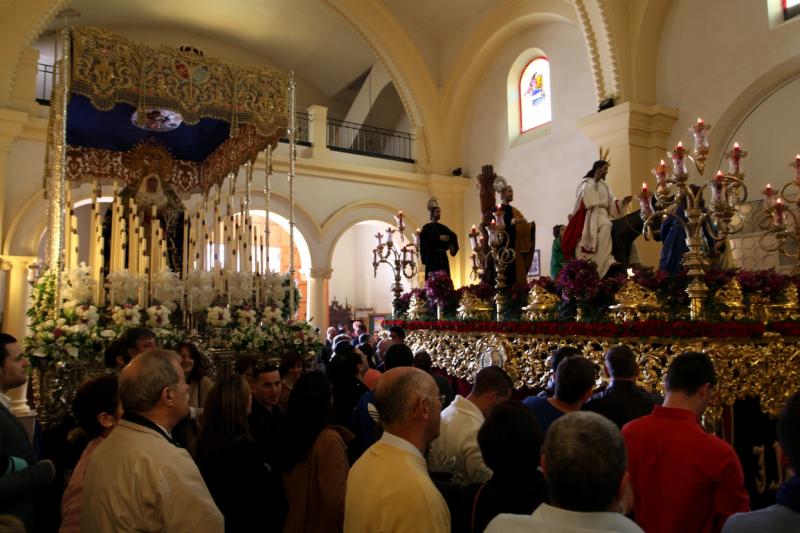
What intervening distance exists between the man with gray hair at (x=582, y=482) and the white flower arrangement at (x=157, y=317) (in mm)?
5031

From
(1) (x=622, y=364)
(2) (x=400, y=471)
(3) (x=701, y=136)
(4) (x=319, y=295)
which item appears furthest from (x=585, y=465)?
(4) (x=319, y=295)

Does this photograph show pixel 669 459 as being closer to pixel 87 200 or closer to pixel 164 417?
pixel 164 417

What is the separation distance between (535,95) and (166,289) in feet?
37.2

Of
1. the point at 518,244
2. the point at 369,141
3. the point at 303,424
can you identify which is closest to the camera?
the point at 303,424

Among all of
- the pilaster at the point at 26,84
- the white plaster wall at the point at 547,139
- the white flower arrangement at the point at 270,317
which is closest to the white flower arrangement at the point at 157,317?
the white flower arrangement at the point at 270,317

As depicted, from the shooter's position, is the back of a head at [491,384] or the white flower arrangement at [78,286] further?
the white flower arrangement at [78,286]

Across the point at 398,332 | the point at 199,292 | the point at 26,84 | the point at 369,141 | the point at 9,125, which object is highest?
the point at 369,141

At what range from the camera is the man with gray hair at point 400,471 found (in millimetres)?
2025

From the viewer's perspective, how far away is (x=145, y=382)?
2.43 meters

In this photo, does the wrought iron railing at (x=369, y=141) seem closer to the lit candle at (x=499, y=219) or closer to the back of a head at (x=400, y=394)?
the lit candle at (x=499, y=219)

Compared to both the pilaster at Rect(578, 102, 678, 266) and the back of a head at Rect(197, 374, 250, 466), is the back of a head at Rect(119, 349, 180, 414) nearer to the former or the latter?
the back of a head at Rect(197, 374, 250, 466)

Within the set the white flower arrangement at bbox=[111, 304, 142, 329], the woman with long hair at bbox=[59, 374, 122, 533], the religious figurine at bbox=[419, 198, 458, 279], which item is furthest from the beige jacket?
the religious figurine at bbox=[419, 198, 458, 279]

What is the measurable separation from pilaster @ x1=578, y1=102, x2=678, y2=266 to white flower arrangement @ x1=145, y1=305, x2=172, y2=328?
878 cm

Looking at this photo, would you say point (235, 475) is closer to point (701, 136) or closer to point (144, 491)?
point (144, 491)
